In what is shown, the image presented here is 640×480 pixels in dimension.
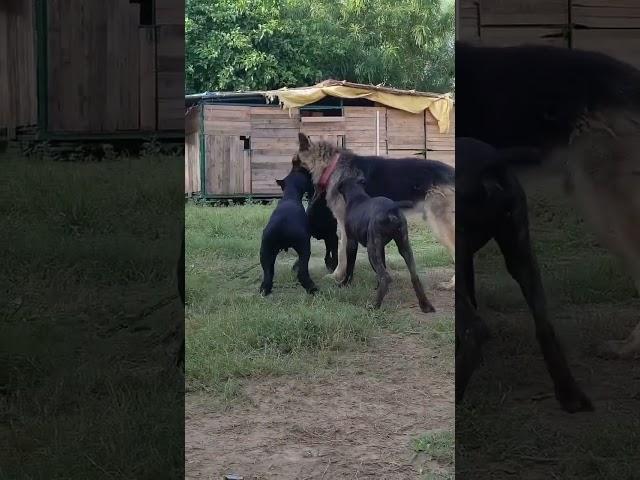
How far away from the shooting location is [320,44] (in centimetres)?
628

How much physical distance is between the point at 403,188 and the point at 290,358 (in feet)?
4.45

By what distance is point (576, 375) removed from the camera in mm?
2273

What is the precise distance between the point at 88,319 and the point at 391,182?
260 centimetres

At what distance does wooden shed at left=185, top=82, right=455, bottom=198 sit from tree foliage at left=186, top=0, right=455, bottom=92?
20.6 inches

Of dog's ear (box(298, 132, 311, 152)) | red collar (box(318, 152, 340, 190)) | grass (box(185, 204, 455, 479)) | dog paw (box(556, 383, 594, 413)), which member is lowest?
grass (box(185, 204, 455, 479))

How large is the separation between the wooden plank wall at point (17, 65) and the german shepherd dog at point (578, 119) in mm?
1551

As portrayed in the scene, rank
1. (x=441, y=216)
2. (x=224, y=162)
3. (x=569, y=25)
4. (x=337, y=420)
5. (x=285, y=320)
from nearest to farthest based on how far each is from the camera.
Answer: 1. (x=569, y=25)
2. (x=337, y=420)
3. (x=285, y=320)
4. (x=441, y=216)
5. (x=224, y=162)

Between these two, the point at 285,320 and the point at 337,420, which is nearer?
the point at 337,420

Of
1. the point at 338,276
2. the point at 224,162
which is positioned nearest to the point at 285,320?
the point at 338,276

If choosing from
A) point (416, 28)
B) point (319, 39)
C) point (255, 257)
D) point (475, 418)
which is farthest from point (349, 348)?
point (416, 28)

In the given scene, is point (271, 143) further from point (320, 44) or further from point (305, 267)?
point (305, 267)

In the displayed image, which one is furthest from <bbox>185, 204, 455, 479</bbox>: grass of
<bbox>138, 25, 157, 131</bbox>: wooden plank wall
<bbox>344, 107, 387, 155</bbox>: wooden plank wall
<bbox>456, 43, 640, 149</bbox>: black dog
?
<bbox>138, 25, 157, 131</bbox>: wooden plank wall

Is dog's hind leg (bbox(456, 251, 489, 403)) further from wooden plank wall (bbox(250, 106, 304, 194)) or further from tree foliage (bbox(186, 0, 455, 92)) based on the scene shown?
tree foliage (bbox(186, 0, 455, 92))

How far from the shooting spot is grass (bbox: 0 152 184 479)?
2389 mm
